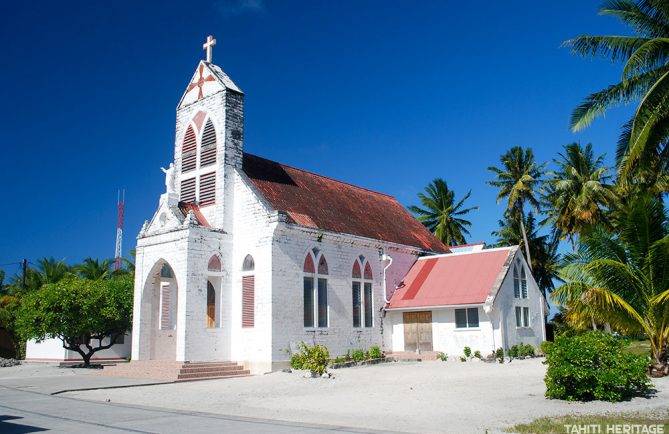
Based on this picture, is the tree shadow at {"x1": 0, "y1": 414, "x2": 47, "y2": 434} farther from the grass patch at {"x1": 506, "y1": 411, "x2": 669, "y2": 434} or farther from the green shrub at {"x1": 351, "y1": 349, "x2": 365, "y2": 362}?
the green shrub at {"x1": 351, "y1": 349, "x2": 365, "y2": 362}

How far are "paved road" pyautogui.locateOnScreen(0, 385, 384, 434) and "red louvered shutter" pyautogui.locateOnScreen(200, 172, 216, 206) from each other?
1201 centimetres

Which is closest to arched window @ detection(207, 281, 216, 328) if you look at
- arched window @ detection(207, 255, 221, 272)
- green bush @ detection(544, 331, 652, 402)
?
arched window @ detection(207, 255, 221, 272)

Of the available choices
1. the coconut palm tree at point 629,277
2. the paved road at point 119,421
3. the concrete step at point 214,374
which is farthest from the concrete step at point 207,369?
the coconut palm tree at point 629,277

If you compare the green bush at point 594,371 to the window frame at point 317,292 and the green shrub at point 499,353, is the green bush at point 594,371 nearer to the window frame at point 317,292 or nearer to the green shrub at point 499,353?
the green shrub at point 499,353

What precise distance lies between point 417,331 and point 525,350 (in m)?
5.08

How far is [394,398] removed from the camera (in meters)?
15.9

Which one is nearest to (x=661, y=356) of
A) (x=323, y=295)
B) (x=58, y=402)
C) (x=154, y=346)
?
(x=323, y=295)

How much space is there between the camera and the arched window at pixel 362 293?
28625 mm

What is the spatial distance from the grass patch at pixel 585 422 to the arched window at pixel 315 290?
14.8m

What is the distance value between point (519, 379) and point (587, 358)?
5.05m

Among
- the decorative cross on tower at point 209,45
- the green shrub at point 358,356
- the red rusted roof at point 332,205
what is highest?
the decorative cross on tower at point 209,45

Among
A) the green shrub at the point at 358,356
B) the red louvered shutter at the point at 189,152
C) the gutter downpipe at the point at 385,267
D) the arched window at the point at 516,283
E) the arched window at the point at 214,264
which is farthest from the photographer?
the gutter downpipe at the point at 385,267

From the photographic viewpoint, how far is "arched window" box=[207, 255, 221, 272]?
82.1 ft

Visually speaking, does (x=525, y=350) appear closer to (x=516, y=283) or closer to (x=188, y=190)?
(x=516, y=283)
